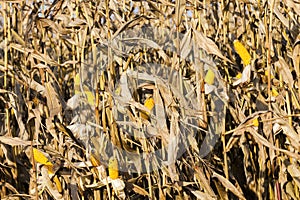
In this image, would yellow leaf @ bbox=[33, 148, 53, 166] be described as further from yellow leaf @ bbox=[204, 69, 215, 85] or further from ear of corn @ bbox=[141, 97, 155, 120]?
yellow leaf @ bbox=[204, 69, 215, 85]

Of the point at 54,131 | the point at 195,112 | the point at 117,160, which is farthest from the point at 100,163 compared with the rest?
the point at 195,112

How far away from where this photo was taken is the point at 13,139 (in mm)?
1928

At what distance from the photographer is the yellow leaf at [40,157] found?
1949 mm

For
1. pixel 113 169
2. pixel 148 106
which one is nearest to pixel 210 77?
pixel 148 106

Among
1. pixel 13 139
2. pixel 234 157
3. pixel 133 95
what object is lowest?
pixel 234 157

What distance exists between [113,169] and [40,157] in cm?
28

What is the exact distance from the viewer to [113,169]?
1.91 meters

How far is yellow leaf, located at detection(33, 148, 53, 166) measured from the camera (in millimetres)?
1949

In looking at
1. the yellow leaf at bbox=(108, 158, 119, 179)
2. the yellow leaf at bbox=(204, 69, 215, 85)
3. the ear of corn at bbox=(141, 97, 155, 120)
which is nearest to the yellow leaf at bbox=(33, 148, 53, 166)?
the yellow leaf at bbox=(108, 158, 119, 179)

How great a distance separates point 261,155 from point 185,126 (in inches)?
12.6

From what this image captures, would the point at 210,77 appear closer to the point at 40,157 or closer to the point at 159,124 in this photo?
the point at 159,124

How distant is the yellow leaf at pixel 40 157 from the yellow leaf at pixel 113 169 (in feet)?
0.75

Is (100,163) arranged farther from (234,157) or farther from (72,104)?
(234,157)

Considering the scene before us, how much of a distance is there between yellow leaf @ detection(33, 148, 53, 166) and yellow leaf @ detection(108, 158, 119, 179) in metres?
0.23
